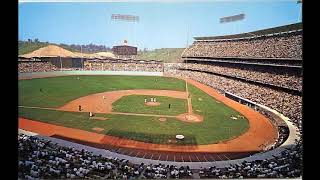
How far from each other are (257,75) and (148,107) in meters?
5.51

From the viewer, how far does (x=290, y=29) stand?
1185 centimetres

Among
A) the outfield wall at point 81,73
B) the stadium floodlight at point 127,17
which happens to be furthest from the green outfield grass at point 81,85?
the stadium floodlight at point 127,17

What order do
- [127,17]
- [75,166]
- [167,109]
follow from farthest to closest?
[167,109] → [127,17] → [75,166]

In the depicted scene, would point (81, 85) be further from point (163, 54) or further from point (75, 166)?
point (75, 166)

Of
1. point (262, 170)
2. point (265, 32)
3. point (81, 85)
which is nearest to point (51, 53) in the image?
point (81, 85)

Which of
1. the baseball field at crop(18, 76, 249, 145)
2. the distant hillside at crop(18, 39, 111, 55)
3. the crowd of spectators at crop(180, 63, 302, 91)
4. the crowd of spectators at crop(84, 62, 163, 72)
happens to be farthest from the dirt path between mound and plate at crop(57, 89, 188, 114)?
the crowd of spectators at crop(180, 63, 302, 91)

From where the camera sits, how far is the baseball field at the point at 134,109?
A: 992 centimetres

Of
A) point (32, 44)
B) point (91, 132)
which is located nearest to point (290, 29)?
point (91, 132)

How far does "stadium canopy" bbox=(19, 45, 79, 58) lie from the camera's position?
12.8m

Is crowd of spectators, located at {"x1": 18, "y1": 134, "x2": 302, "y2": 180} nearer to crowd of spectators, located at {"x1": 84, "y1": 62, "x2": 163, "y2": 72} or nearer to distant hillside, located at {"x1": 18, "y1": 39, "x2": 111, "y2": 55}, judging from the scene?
distant hillside, located at {"x1": 18, "y1": 39, "x2": 111, "y2": 55}

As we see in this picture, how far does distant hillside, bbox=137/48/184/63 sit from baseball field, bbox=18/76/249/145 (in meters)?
1.02

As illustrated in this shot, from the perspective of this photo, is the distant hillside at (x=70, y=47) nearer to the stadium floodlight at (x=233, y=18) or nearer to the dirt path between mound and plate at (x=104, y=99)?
the dirt path between mound and plate at (x=104, y=99)

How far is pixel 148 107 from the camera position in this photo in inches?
447
